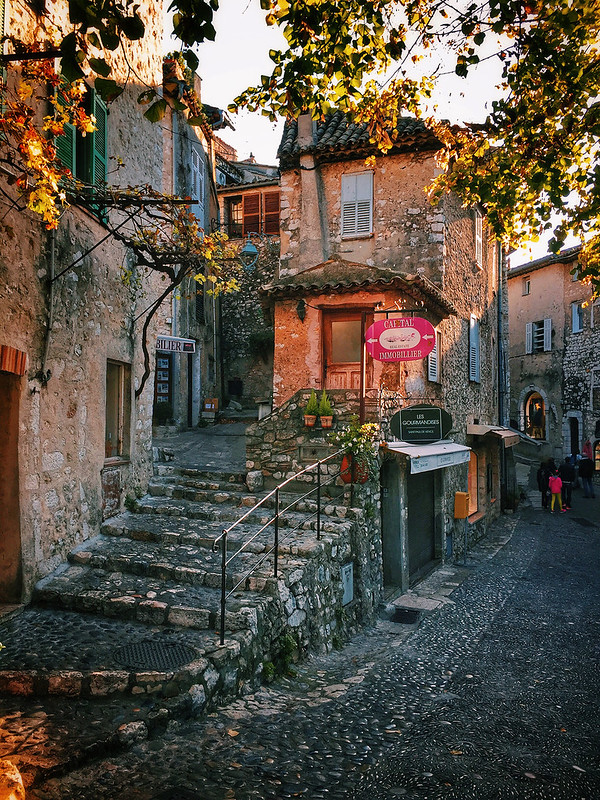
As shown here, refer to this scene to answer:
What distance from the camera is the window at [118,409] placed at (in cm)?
836

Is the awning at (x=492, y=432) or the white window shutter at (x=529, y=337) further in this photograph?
the white window shutter at (x=529, y=337)

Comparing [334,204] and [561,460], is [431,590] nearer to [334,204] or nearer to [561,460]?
[334,204]

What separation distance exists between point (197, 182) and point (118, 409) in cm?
1373

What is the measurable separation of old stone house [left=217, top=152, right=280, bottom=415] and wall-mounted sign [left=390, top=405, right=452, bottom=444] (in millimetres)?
12377

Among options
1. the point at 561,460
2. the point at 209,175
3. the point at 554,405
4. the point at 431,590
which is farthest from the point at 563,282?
the point at 431,590

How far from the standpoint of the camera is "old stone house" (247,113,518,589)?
1025 cm

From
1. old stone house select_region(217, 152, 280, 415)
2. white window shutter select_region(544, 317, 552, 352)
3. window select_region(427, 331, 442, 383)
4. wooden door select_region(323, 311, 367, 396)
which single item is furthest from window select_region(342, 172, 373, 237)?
white window shutter select_region(544, 317, 552, 352)

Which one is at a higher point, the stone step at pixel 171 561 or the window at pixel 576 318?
the window at pixel 576 318

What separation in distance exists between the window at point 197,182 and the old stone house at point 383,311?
225 inches

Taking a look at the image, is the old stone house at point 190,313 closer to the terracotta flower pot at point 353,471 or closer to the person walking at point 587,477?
the terracotta flower pot at point 353,471

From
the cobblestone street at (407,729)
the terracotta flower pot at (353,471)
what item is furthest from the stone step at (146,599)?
the terracotta flower pot at (353,471)

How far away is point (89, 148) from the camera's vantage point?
6949 millimetres

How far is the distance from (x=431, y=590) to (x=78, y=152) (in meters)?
9.81

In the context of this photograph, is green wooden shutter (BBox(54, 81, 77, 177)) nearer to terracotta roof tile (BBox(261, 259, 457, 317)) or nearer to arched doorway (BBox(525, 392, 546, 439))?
terracotta roof tile (BBox(261, 259, 457, 317))
